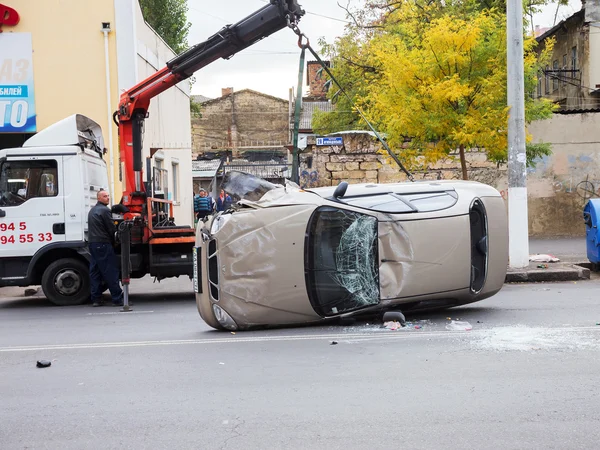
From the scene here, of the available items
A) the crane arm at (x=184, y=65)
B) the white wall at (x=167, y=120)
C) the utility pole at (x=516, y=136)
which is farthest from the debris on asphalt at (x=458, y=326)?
the white wall at (x=167, y=120)

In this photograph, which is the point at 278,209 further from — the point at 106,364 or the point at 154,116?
the point at 154,116

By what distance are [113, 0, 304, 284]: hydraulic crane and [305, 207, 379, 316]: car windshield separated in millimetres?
4188

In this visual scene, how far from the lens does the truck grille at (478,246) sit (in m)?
8.60

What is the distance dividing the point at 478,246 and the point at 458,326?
1.11m

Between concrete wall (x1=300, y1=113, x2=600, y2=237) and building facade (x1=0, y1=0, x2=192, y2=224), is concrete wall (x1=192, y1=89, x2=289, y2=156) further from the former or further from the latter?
building facade (x1=0, y1=0, x2=192, y2=224)

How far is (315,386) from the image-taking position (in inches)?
227

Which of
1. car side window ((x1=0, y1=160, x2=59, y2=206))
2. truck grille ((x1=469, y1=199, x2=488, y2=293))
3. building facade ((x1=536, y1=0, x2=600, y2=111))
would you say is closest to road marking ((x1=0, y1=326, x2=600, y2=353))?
truck grille ((x1=469, y1=199, x2=488, y2=293))

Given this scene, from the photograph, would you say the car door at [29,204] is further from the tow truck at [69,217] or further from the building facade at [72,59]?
the building facade at [72,59]

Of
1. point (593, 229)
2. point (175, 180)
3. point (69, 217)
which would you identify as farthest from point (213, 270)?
point (175, 180)

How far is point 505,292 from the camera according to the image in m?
11.6

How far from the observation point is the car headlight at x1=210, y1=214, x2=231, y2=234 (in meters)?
8.09

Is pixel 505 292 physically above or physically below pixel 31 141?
below

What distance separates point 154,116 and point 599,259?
1251 centimetres

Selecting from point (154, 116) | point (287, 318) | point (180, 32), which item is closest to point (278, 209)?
point (287, 318)
